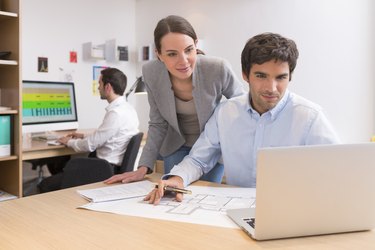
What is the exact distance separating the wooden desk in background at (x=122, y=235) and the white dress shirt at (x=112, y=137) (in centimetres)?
163

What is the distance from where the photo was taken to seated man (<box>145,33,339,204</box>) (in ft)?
4.40

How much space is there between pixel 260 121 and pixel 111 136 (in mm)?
1533

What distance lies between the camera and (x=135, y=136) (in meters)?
2.69

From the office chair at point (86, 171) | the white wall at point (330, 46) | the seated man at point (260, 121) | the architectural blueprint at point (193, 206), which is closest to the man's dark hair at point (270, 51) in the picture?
the seated man at point (260, 121)

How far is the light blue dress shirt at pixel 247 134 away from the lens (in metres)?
1.35

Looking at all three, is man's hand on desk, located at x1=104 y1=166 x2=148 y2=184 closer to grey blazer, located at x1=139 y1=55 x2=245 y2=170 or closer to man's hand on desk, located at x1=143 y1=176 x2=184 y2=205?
grey blazer, located at x1=139 y1=55 x2=245 y2=170

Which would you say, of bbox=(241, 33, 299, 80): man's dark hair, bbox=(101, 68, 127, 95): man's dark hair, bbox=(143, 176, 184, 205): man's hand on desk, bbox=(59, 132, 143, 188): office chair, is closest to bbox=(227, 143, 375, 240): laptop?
bbox=(143, 176, 184, 205): man's hand on desk

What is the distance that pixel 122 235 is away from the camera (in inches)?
35.6

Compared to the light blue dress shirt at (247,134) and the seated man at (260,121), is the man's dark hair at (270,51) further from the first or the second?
the light blue dress shirt at (247,134)

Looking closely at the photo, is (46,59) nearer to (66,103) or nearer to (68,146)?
(66,103)

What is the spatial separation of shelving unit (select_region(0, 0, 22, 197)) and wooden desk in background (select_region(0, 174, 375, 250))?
1.64m

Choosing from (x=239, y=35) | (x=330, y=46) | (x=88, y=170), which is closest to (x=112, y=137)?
(x=88, y=170)

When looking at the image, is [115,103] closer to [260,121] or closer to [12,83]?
[12,83]

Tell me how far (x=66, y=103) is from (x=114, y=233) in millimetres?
2621
